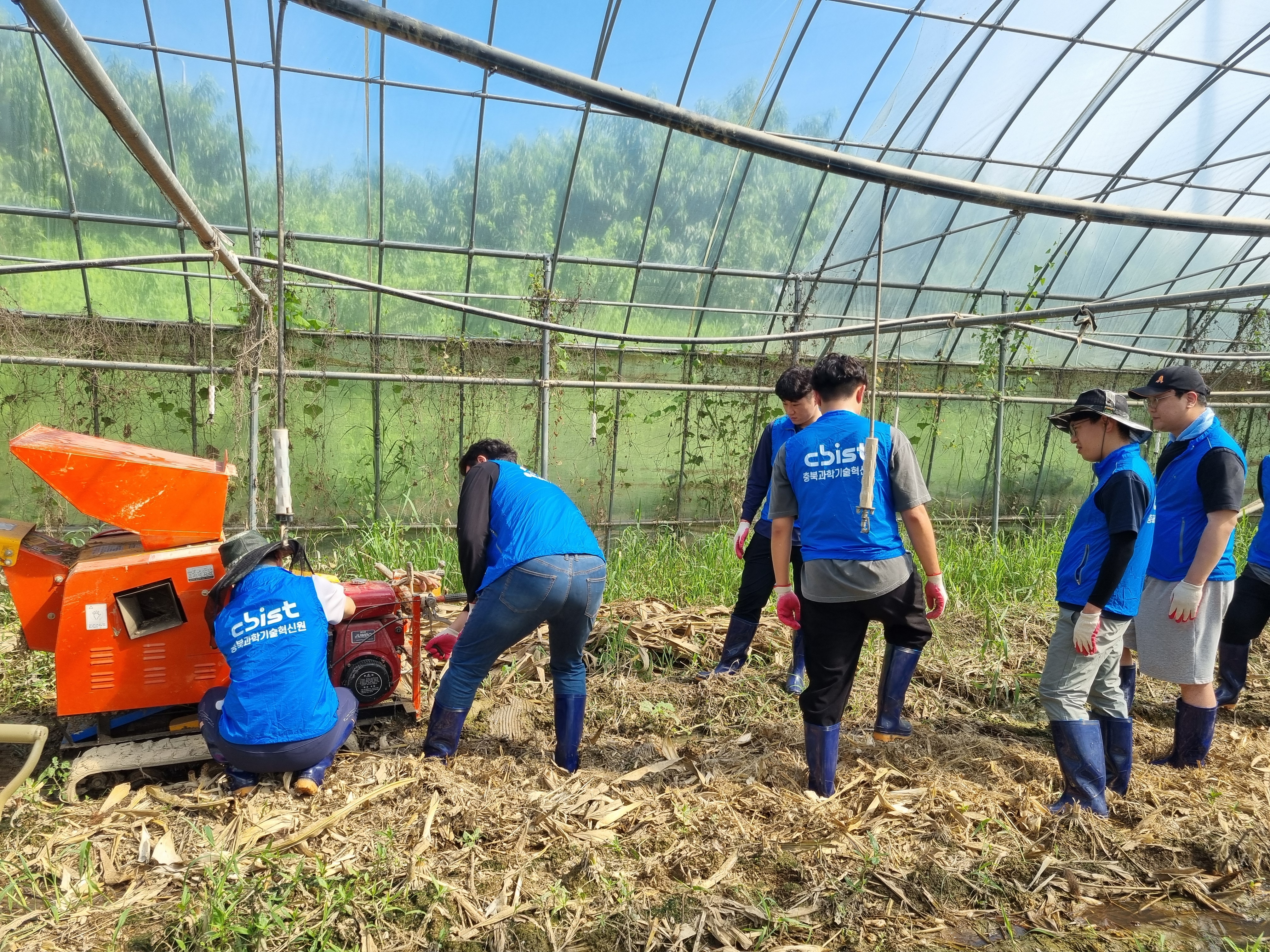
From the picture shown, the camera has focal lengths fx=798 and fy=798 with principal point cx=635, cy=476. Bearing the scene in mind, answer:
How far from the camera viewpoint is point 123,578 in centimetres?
346

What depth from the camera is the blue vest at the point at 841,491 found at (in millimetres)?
3322

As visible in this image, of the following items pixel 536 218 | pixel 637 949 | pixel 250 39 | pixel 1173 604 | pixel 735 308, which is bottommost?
pixel 637 949

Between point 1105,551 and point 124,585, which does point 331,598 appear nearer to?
point 124,585

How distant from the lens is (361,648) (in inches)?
156

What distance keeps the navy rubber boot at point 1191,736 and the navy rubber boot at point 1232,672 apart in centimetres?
85

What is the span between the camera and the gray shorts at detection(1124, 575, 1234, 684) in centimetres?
372

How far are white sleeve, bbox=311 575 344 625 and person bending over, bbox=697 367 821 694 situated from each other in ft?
7.38

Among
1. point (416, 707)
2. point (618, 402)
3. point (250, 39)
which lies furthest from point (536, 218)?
point (416, 707)

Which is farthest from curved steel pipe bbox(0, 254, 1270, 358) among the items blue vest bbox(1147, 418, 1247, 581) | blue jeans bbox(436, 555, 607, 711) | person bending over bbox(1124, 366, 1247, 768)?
blue jeans bbox(436, 555, 607, 711)

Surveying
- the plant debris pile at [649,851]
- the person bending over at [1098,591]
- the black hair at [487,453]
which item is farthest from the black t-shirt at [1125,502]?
the black hair at [487,453]

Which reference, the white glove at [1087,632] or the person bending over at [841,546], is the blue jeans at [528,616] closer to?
the person bending over at [841,546]

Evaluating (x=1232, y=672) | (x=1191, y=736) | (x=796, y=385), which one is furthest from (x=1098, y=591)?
(x=1232, y=672)

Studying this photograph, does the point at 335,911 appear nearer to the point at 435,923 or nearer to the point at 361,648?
the point at 435,923

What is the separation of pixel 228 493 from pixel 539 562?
596 cm
